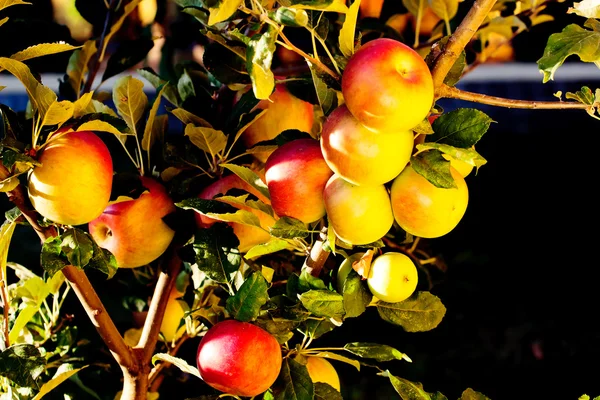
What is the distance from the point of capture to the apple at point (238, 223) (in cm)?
72

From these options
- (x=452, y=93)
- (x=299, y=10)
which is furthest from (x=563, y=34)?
(x=299, y=10)

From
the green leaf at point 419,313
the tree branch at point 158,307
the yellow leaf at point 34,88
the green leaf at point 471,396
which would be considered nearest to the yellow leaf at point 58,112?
the yellow leaf at point 34,88

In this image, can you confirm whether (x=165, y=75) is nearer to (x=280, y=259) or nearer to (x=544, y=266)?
(x=280, y=259)

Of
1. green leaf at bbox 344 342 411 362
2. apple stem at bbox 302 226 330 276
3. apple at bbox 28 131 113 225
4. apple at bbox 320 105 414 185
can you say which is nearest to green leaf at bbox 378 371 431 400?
green leaf at bbox 344 342 411 362

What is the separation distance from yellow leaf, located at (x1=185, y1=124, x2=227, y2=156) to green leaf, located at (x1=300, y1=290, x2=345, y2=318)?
21 centimetres

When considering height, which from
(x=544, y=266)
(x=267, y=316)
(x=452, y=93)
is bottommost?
(x=544, y=266)

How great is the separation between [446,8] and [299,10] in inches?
19.8

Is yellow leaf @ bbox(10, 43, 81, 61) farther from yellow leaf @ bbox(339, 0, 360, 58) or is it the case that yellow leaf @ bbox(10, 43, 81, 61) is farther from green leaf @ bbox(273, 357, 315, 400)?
green leaf @ bbox(273, 357, 315, 400)

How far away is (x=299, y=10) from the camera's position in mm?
458

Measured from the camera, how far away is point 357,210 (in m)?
0.54

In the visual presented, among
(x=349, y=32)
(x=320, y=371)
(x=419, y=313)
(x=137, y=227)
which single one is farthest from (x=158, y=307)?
(x=349, y=32)

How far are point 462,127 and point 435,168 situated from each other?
4 centimetres

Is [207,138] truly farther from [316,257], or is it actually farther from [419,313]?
[419,313]

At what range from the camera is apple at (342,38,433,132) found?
48 cm
